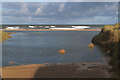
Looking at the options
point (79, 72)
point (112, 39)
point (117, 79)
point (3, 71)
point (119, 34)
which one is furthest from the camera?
point (112, 39)

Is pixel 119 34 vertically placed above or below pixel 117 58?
above

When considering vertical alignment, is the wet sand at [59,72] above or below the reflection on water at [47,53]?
below

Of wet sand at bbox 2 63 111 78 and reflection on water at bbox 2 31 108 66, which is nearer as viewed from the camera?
wet sand at bbox 2 63 111 78

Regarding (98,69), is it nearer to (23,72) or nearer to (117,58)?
(117,58)

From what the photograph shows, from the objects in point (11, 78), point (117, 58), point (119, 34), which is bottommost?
point (11, 78)

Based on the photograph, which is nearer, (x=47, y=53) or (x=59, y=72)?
(x=59, y=72)

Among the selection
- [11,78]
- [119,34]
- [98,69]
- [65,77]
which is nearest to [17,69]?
[11,78]

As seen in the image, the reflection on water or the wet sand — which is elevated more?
the reflection on water

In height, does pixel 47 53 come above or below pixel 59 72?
above

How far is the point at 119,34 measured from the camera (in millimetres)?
40219

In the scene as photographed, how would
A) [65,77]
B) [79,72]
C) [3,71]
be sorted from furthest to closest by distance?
[3,71] → [79,72] → [65,77]

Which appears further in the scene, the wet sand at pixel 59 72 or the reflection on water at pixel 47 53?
the reflection on water at pixel 47 53

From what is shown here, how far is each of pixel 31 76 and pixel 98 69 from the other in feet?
31.8

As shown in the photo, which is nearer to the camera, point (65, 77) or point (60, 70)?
point (65, 77)
